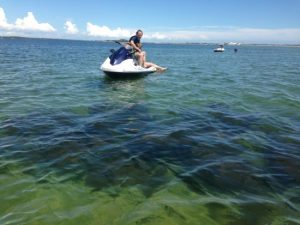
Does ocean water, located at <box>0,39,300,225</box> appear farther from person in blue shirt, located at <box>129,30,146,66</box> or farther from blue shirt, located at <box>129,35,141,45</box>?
blue shirt, located at <box>129,35,141,45</box>

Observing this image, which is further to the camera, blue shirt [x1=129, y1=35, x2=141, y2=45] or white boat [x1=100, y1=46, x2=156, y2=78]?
blue shirt [x1=129, y1=35, x2=141, y2=45]

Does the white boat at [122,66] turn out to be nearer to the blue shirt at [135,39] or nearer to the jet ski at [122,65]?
the jet ski at [122,65]

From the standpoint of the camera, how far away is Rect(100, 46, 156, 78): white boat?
17859 mm

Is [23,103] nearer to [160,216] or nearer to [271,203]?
[160,216]

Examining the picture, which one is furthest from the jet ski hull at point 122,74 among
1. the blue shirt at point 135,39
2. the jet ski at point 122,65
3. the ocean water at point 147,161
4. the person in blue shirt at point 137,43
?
the ocean water at point 147,161

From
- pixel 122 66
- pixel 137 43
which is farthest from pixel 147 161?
pixel 137 43

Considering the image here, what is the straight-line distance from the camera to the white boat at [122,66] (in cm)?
1786

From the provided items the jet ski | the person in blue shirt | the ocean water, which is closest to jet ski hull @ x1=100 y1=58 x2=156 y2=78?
the jet ski

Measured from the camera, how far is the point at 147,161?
23.2 ft

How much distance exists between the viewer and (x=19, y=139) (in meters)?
8.24

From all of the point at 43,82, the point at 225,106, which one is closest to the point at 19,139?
the point at 225,106

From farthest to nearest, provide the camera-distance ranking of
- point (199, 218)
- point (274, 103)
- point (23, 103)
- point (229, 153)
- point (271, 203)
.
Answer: point (274, 103), point (23, 103), point (229, 153), point (271, 203), point (199, 218)

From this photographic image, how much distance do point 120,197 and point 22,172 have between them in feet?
7.36

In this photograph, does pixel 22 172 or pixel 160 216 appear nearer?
pixel 160 216
